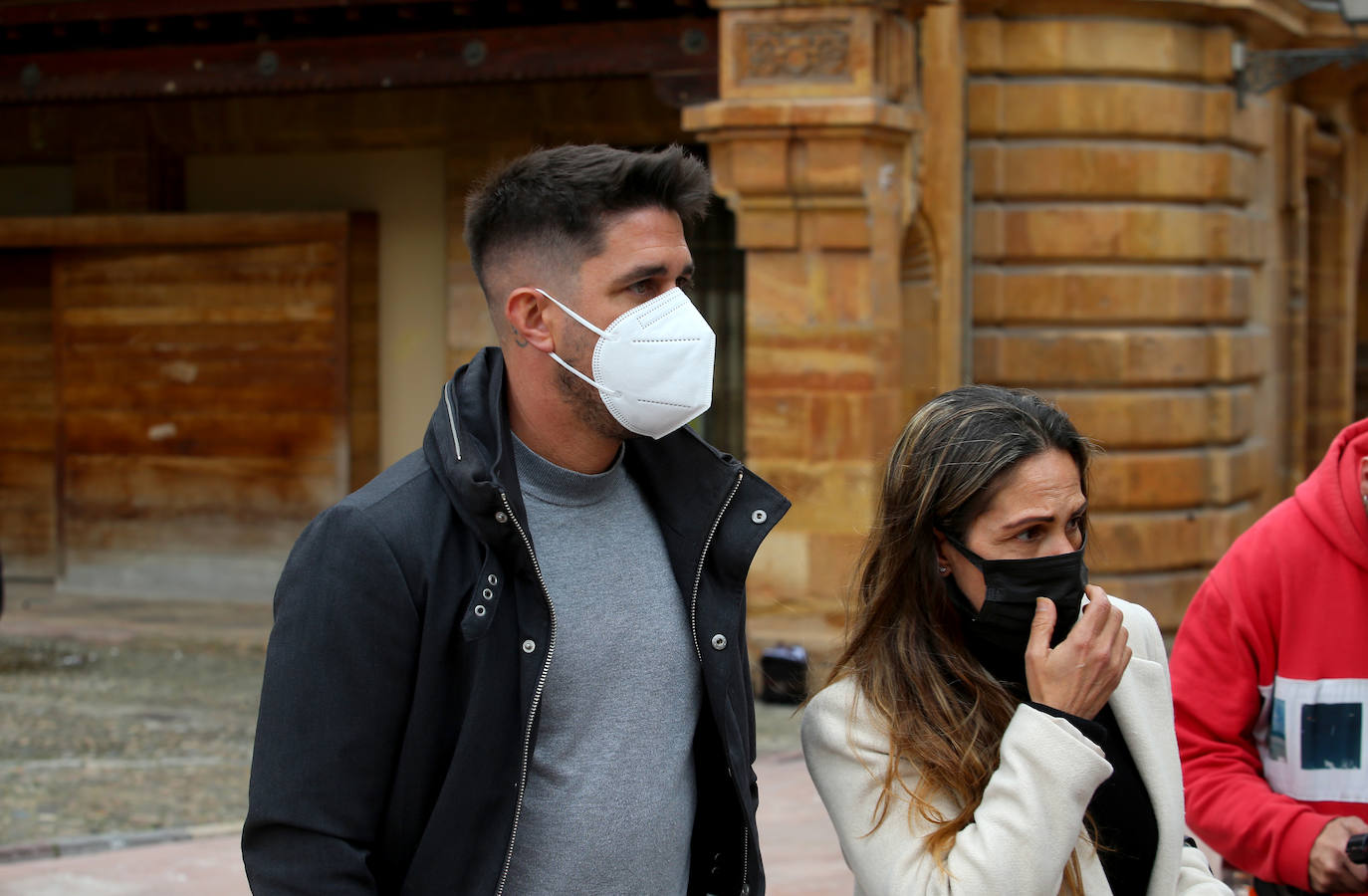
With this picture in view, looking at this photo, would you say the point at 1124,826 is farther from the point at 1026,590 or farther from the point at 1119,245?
the point at 1119,245

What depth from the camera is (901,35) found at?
8.68 metres

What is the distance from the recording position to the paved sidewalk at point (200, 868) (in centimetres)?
549

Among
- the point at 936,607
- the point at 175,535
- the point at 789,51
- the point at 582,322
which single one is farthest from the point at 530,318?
the point at 175,535

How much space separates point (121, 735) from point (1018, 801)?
658cm

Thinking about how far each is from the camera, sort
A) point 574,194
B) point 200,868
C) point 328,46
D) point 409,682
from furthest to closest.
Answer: point 328,46 → point 200,868 → point 574,194 → point 409,682

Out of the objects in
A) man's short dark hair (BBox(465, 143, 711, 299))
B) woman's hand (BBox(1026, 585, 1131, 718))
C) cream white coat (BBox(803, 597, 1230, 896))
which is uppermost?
man's short dark hair (BBox(465, 143, 711, 299))

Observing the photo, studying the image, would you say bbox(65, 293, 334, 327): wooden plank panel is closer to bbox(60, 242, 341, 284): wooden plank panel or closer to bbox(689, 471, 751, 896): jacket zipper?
bbox(60, 242, 341, 284): wooden plank panel

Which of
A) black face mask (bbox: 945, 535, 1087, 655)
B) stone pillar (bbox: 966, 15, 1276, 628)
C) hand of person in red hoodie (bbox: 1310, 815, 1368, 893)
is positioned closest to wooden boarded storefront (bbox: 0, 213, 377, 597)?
stone pillar (bbox: 966, 15, 1276, 628)

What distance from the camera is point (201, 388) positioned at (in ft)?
38.0

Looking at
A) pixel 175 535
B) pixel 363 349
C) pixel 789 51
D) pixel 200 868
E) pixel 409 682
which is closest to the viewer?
pixel 409 682

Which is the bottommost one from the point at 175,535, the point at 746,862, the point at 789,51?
the point at 175,535

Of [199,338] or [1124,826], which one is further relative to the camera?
[199,338]

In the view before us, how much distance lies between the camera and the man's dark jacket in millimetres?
2082

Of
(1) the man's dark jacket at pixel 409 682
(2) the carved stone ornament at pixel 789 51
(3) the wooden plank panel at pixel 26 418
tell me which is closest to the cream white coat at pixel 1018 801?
(1) the man's dark jacket at pixel 409 682
